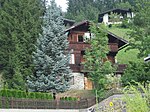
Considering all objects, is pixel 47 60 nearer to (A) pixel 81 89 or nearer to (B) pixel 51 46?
(B) pixel 51 46

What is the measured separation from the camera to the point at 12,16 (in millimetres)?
38625

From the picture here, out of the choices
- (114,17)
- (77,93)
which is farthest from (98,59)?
(114,17)

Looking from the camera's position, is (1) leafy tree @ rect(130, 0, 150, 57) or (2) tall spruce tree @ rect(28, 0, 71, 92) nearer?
(2) tall spruce tree @ rect(28, 0, 71, 92)

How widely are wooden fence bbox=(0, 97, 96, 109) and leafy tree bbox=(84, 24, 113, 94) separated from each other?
3.86m

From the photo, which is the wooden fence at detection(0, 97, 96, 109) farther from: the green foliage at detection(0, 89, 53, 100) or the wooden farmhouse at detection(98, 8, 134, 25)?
the wooden farmhouse at detection(98, 8, 134, 25)

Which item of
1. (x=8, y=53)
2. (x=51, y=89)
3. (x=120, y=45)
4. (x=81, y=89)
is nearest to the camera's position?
(x=51, y=89)

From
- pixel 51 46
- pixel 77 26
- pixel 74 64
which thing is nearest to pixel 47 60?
pixel 51 46

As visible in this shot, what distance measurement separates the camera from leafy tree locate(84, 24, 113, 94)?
3438 centimetres

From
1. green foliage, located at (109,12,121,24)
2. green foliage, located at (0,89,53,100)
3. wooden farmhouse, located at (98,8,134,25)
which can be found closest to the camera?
green foliage, located at (0,89,53,100)

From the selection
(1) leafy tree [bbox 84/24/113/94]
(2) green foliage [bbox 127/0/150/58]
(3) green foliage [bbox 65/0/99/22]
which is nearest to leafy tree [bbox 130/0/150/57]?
(2) green foliage [bbox 127/0/150/58]

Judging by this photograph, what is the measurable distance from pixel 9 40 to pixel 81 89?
827 centimetres

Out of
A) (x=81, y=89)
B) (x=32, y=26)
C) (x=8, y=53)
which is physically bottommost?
(x=81, y=89)

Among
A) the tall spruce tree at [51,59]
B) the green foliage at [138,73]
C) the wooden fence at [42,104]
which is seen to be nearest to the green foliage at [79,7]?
the tall spruce tree at [51,59]

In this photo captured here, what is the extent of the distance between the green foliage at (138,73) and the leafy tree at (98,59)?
176 centimetres
